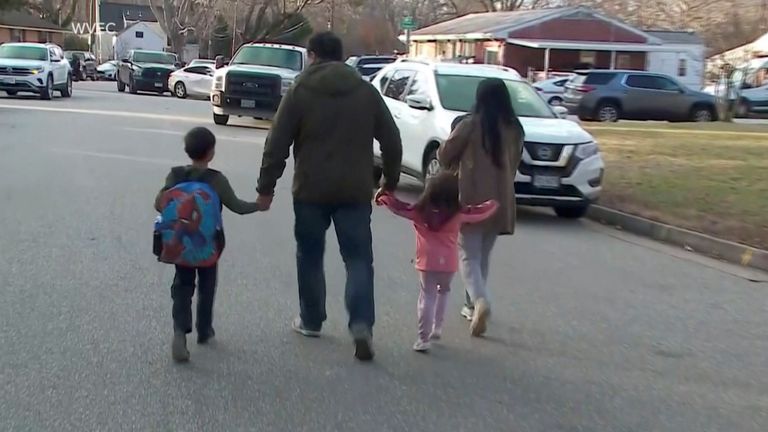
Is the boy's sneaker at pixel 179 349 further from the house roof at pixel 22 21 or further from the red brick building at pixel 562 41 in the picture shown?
the house roof at pixel 22 21

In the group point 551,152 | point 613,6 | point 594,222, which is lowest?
point 594,222

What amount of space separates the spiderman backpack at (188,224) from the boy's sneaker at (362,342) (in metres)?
0.97

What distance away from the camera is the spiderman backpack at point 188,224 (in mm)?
5824

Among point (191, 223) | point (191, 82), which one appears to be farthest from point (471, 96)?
point (191, 82)

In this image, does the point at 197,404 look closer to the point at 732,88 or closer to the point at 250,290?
the point at 250,290

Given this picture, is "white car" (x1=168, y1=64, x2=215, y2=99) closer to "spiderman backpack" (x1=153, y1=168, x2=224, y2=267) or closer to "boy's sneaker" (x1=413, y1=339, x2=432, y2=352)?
"boy's sneaker" (x1=413, y1=339, x2=432, y2=352)

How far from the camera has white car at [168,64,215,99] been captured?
39656 mm

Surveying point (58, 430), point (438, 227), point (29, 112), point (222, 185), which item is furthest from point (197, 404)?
point (29, 112)

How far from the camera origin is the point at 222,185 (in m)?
5.95

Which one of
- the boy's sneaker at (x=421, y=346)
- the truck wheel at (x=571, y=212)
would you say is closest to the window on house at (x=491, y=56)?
the truck wheel at (x=571, y=212)

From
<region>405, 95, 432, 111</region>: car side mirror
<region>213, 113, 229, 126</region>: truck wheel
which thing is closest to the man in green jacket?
<region>405, 95, 432, 111</region>: car side mirror

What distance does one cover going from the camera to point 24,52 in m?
31.5

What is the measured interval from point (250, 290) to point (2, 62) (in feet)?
83.7

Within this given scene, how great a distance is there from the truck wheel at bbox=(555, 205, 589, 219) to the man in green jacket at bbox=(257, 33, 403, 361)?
670 cm
